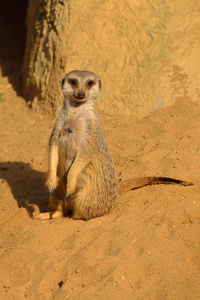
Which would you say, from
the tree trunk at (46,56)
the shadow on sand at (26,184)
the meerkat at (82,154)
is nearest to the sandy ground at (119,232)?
the shadow on sand at (26,184)

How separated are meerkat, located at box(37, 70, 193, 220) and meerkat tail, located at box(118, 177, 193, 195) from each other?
0.25 metres

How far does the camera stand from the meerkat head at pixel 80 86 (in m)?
3.14

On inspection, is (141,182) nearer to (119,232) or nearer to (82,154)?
(82,154)

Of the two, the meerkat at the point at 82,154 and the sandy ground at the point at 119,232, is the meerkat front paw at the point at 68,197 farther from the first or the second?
the sandy ground at the point at 119,232

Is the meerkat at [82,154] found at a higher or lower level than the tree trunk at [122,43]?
lower

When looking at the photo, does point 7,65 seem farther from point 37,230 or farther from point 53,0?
point 37,230

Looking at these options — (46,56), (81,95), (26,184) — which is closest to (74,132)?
(81,95)

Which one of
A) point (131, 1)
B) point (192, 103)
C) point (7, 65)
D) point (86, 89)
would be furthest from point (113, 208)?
point (7, 65)

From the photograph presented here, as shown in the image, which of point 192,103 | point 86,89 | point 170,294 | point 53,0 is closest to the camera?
point 170,294

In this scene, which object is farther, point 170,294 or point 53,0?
point 53,0

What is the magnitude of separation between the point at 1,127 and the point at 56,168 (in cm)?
186

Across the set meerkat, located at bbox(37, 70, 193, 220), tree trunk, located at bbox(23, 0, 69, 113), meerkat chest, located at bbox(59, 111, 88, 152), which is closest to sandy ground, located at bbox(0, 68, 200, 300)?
meerkat, located at bbox(37, 70, 193, 220)

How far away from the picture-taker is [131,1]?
16.6 ft

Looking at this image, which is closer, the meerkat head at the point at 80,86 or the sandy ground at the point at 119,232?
the sandy ground at the point at 119,232
